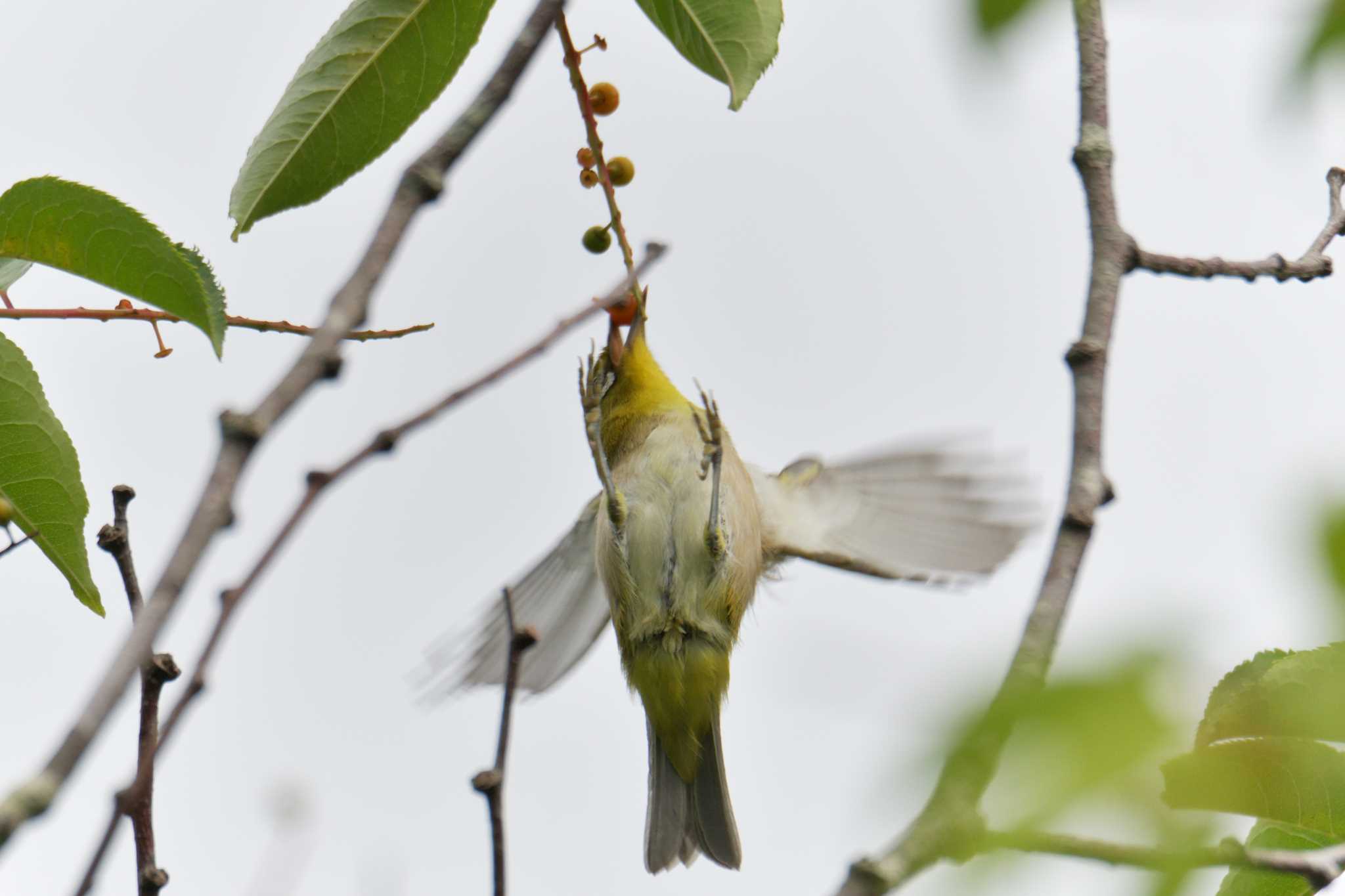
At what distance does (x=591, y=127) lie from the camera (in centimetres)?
236

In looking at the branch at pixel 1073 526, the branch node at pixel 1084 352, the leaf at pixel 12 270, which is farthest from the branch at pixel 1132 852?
the leaf at pixel 12 270

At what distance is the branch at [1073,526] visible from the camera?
88 centimetres

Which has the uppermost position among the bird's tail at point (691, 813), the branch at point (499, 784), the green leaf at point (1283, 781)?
the branch at point (499, 784)

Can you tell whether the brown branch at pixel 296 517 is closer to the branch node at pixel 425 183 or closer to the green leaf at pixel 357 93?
the branch node at pixel 425 183

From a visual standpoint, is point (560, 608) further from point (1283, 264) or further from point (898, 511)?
point (1283, 264)

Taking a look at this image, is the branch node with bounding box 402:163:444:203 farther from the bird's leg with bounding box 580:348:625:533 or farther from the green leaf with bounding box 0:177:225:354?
the bird's leg with bounding box 580:348:625:533

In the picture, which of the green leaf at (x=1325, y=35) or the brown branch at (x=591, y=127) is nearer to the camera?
the green leaf at (x=1325, y=35)

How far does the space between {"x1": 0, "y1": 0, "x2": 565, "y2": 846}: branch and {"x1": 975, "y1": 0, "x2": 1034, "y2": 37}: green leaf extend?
0.52 meters

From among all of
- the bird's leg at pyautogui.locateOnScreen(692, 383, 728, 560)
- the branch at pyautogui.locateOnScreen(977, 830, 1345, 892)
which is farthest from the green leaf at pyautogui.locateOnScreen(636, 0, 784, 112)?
the bird's leg at pyautogui.locateOnScreen(692, 383, 728, 560)

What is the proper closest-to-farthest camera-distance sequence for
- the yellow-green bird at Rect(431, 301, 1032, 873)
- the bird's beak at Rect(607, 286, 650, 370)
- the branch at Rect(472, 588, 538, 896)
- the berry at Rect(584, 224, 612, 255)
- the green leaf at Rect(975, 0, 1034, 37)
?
the green leaf at Rect(975, 0, 1034, 37), the branch at Rect(472, 588, 538, 896), the berry at Rect(584, 224, 612, 255), the bird's beak at Rect(607, 286, 650, 370), the yellow-green bird at Rect(431, 301, 1032, 873)

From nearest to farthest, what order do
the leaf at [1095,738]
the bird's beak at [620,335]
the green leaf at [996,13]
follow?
the leaf at [1095,738] → the green leaf at [996,13] → the bird's beak at [620,335]

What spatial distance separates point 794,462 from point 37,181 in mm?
3855

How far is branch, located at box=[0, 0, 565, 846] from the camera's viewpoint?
1016 millimetres

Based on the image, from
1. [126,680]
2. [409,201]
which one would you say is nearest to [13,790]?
[126,680]
